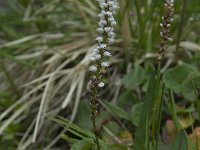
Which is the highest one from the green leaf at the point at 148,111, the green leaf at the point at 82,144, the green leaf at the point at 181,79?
the green leaf at the point at 148,111

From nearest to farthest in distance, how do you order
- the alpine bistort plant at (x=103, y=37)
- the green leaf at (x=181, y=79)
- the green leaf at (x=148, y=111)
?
the alpine bistort plant at (x=103, y=37) → the green leaf at (x=148, y=111) → the green leaf at (x=181, y=79)

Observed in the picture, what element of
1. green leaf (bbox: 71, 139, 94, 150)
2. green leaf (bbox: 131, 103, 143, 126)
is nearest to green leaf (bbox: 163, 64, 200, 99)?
green leaf (bbox: 131, 103, 143, 126)

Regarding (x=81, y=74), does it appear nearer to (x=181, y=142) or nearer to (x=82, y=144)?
(x=82, y=144)

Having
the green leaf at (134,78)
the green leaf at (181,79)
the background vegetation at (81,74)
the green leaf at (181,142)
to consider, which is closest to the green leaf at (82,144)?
the green leaf at (181,142)

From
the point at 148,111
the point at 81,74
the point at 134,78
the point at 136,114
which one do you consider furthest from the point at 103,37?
the point at 81,74

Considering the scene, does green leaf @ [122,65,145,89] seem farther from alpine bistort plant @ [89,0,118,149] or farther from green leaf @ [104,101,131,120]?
alpine bistort plant @ [89,0,118,149]

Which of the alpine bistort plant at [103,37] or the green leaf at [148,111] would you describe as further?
the green leaf at [148,111]

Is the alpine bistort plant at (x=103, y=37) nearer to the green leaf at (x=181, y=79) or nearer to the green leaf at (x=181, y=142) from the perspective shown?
the green leaf at (x=181, y=142)

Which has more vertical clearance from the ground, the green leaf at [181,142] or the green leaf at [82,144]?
the green leaf at [181,142]
